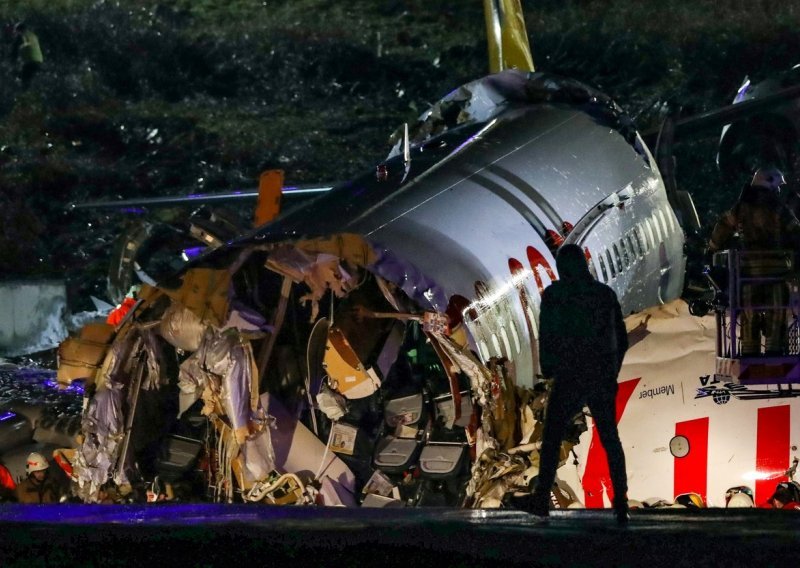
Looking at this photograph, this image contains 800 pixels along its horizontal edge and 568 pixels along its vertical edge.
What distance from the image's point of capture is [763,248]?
1374 cm

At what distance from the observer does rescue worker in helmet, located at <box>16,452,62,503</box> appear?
15.3m

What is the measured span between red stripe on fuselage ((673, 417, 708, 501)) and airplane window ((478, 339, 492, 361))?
2044 mm

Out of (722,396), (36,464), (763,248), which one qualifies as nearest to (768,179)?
(763,248)

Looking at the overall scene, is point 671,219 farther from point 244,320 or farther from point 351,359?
point 244,320

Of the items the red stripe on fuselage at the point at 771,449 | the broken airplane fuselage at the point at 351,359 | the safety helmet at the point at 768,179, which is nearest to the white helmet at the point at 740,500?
the red stripe on fuselage at the point at 771,449

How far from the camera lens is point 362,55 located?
57344mm

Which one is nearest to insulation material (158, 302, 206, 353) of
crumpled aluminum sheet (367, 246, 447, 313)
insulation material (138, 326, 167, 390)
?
insulation material (138, 326, 167, 390)

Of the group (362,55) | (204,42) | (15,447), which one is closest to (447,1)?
(362,55)

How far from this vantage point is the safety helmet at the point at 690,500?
13.2 m

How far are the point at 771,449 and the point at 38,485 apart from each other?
7.56 m

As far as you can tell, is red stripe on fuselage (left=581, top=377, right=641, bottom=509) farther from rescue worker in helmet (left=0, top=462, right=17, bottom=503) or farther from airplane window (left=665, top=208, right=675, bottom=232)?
airplane window (left=665, top=208, right=675, bottom=232)

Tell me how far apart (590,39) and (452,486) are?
43.9 meters

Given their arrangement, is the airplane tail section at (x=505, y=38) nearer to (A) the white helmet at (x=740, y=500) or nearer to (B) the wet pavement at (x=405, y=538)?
(A) the white helmet at (x=740, y=500)

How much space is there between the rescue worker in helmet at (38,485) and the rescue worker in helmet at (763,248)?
7.28m
